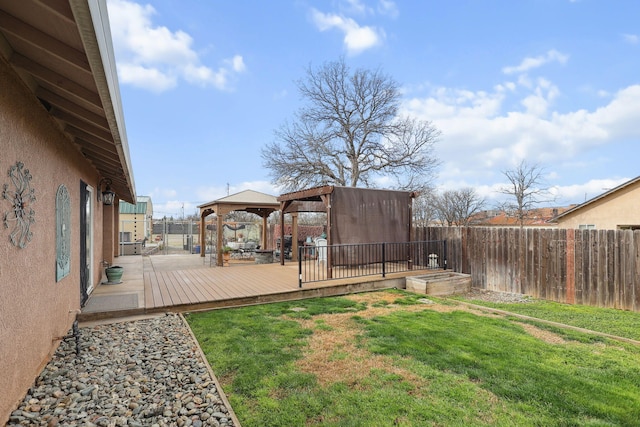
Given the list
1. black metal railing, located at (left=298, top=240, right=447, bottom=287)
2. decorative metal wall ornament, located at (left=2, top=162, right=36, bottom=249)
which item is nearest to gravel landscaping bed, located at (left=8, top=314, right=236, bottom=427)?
decorative metal wall ornament, located at (left=2, top=162, right=36, bottom=249)

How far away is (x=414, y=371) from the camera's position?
319 cm

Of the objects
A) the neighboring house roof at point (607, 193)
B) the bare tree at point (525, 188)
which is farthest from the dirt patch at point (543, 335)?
the bare tree at point (525, 188)

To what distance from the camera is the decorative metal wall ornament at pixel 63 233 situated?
12.1ft

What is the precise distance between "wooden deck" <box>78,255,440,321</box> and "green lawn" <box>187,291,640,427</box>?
626 millimetres

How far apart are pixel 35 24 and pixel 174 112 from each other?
1821 centimetres

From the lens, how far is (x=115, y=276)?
6.87m

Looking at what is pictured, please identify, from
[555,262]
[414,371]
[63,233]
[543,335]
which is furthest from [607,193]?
[63,233]

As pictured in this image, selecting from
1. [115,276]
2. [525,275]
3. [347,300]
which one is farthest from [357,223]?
[115,276]

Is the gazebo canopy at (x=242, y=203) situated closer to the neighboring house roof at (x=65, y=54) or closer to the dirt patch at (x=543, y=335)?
the neighboring house roof at (x=65, y=54)

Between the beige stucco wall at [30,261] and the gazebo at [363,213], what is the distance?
523 cm

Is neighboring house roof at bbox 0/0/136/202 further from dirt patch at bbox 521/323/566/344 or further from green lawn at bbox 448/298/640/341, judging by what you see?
A: green lawn at bbox 448/298/640/341

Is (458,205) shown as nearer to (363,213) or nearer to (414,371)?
(363,213)

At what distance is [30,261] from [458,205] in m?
27.3

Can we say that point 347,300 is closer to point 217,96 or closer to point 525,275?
point 525,275
